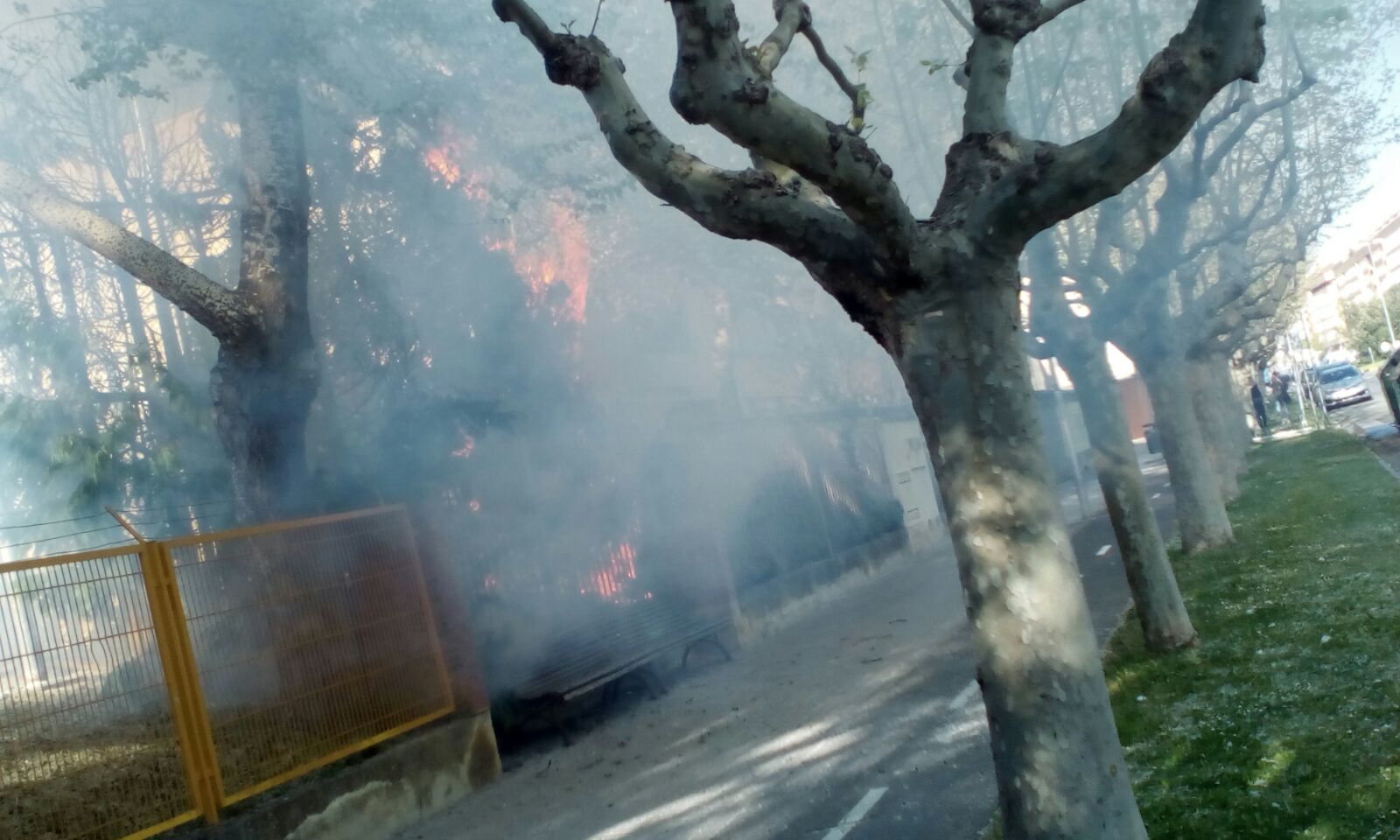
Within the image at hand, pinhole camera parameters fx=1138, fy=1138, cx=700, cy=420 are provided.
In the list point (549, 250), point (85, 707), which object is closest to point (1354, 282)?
point (549, 250)

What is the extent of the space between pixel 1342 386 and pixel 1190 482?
29.9 metres

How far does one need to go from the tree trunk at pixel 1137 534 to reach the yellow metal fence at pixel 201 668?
4351 millimetres

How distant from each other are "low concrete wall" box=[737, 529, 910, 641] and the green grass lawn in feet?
13.1

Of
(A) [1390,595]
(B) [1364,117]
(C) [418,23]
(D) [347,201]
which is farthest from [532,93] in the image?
(B) [1364,117]

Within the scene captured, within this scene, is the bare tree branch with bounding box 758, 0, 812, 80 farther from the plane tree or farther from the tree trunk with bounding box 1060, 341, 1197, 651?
the tree trunk with bounding box 1060, 341, 1197, 651

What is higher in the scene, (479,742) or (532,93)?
(532,93)

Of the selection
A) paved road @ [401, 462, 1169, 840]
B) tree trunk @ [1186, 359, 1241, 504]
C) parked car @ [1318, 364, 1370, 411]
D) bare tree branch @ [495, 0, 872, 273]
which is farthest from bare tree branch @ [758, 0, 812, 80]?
parked car @ [1318, 364, 1370, 411]

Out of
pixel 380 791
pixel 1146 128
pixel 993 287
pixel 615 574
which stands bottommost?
pixel 380 791

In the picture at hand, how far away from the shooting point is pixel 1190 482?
10.8m

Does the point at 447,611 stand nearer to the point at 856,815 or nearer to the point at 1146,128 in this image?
the point at 856,815

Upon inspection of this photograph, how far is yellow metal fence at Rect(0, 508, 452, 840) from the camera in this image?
196 inches

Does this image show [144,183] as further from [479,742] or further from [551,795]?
[551,795]

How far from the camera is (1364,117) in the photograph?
43.9ft

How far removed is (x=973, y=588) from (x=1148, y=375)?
907 centimetres
